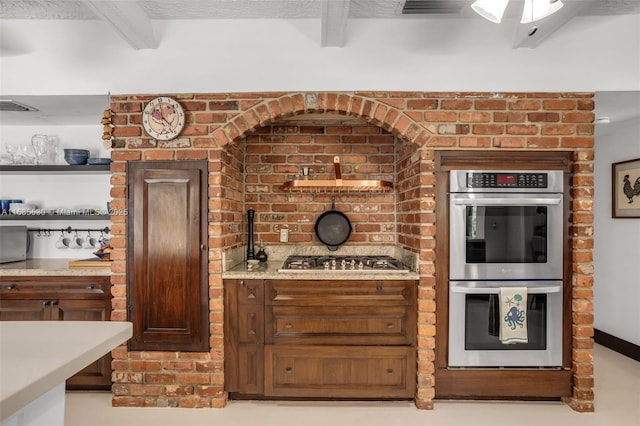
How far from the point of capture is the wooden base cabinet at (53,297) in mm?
2537

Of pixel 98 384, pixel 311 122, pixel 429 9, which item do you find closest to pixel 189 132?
pixel 311 122

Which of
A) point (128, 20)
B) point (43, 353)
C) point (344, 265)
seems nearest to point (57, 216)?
point (128, 20)

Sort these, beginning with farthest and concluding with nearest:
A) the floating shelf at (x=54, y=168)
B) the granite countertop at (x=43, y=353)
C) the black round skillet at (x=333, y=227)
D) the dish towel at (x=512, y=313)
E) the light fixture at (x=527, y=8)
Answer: the black round skillet at (x=333, y=227), the floating shelf at (x=54, y=168), the dish towel at (x=512, y=313), the light fixture at (x=527, y=8), the granite countertop at (x=43, y=353)

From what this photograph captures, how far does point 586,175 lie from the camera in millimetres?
2373

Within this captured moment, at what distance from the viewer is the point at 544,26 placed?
83.6 inches

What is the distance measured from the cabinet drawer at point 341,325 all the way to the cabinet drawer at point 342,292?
40 millimetres

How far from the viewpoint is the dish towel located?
7.73 feet

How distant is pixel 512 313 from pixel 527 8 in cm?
179

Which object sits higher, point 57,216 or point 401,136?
point 401,136

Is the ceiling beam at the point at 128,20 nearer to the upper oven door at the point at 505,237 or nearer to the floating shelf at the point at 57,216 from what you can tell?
the floating shelf at the point at 57,216

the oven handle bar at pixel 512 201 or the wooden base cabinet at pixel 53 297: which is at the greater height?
the oven handle bar at pixel 512 201

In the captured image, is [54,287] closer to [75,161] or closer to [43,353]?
[75,161]

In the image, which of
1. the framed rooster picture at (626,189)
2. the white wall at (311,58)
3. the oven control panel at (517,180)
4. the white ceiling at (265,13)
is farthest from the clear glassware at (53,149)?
Result: the framed rooster picture at (626,189)

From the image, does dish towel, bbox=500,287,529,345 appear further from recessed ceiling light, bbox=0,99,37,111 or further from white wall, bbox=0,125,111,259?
recessed ceiling light, bbox=0,99,37,111
